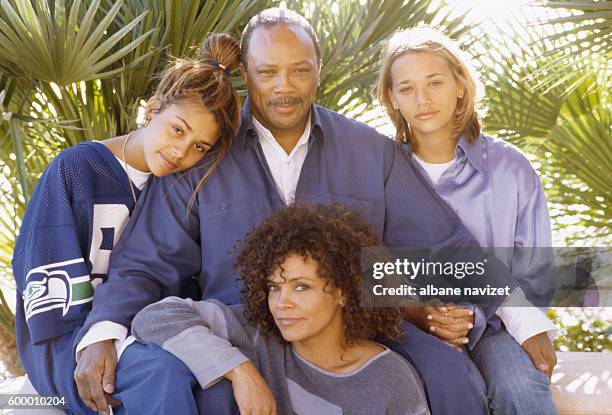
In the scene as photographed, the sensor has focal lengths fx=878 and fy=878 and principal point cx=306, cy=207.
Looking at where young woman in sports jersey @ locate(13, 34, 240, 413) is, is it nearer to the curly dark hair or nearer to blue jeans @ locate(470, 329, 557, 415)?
the curly dark hair

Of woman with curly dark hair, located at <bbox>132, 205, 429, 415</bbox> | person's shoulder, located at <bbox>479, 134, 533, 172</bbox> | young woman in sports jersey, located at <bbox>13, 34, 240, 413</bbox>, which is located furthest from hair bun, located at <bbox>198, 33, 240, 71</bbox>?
Answer: person's shoulder, located at <bbox>479, 134, 533, 172</bbox>

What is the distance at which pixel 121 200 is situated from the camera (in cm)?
326

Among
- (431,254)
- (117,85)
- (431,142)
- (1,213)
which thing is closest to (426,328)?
(431,254)

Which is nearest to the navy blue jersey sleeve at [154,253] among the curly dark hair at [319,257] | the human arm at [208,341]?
the human arm at [208,341]

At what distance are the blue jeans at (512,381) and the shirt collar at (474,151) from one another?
70 centimetres

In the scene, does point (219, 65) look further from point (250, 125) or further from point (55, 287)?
point (55, 287)

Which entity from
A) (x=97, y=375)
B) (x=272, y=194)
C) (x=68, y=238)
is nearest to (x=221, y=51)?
(x=272, y=194)

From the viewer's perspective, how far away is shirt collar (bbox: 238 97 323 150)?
3428 millimetres

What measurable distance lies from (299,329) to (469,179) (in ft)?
3.53

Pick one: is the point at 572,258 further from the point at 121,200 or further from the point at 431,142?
the point at 121,200

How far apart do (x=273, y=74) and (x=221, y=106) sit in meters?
0.32

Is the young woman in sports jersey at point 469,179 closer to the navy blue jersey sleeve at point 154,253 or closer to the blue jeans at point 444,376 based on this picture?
the blue jeans at point 444,376

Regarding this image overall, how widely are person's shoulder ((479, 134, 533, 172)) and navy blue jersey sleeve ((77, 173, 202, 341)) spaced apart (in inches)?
46.1

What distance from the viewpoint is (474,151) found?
134 inches
